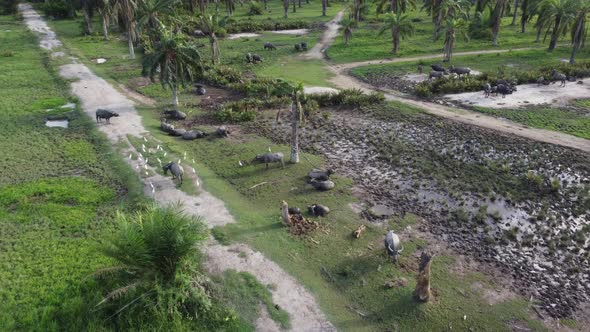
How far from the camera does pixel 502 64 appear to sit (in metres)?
54.4

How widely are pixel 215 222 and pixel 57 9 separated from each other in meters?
82.3

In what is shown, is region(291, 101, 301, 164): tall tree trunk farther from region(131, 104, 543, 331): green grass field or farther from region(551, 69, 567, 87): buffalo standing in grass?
region(551, 69, 567, 87): buffalo standing in grass

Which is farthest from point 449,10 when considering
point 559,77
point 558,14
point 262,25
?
point 262,25

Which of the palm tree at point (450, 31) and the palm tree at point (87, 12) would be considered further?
the palm tree at point (87, 12)

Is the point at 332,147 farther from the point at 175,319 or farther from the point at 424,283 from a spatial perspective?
the point at 175,319

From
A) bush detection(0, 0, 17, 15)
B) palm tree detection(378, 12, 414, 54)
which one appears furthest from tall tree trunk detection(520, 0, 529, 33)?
bush detection(0, 0, 17, 15)

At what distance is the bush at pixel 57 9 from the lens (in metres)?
86.5

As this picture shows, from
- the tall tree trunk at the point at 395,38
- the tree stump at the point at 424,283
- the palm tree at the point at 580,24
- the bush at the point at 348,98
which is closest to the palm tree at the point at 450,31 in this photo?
the tall tree trunk at the point at 395,38

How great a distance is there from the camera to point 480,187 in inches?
1082

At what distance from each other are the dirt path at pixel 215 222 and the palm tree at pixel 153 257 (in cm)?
304

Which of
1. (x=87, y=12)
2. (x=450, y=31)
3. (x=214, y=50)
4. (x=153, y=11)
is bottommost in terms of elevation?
(x=214, y=50)

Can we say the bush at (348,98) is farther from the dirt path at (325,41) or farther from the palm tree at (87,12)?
the palm tree at (87,12)

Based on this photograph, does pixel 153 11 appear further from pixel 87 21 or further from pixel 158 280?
pixel 158 280

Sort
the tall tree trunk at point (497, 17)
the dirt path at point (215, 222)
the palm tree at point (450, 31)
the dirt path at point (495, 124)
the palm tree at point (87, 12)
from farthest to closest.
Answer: the palm tree at point (87, 12) → the tall tree trunk at point (497, 17) → the palm tree at point (450, 31) → the dirt path at point (495, 124) → the dirt path at point (215, 222)
